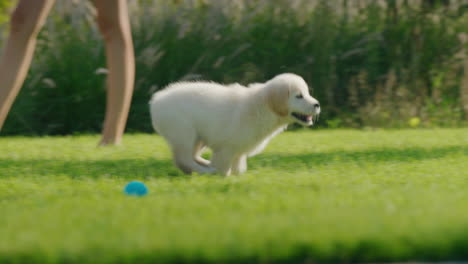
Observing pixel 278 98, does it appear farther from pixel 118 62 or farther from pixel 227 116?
pixel 118 62

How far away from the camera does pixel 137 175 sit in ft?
19.1

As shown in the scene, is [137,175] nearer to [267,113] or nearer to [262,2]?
[267,113]

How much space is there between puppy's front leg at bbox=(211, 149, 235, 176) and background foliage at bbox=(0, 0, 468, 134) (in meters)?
3.91

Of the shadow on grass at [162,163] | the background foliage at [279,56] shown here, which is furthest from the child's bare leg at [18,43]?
the background foliage at [279,56]

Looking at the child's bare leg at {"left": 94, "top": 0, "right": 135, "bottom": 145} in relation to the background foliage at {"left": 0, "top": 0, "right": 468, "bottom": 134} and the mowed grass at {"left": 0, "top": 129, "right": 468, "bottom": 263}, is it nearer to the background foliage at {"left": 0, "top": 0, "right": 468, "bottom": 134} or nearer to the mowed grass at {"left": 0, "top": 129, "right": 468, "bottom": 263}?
the mowed grass at {"left": 0, "top": 129, "right": 468, "bottom": 263}

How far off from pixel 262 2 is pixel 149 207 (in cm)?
686

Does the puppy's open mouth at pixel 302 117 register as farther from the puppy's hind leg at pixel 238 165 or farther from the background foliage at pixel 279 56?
the background foliage at pixel 279 56

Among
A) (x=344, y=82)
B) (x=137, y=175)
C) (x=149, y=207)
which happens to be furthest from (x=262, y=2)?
(x=149, y=207)

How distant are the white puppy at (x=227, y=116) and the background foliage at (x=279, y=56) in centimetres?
381

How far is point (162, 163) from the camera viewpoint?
658cm

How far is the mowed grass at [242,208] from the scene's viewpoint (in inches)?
130

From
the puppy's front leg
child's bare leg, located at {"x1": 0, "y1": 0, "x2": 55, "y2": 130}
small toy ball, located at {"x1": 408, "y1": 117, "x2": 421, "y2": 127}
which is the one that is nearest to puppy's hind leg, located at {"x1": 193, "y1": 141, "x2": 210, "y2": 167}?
the puppy's front leg

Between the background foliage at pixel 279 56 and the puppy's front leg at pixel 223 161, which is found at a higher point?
the puppy's front leg at pixel 223 161

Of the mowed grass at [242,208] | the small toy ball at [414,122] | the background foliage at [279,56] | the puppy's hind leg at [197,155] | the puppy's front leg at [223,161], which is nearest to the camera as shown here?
the mowed grass at [242,208]
